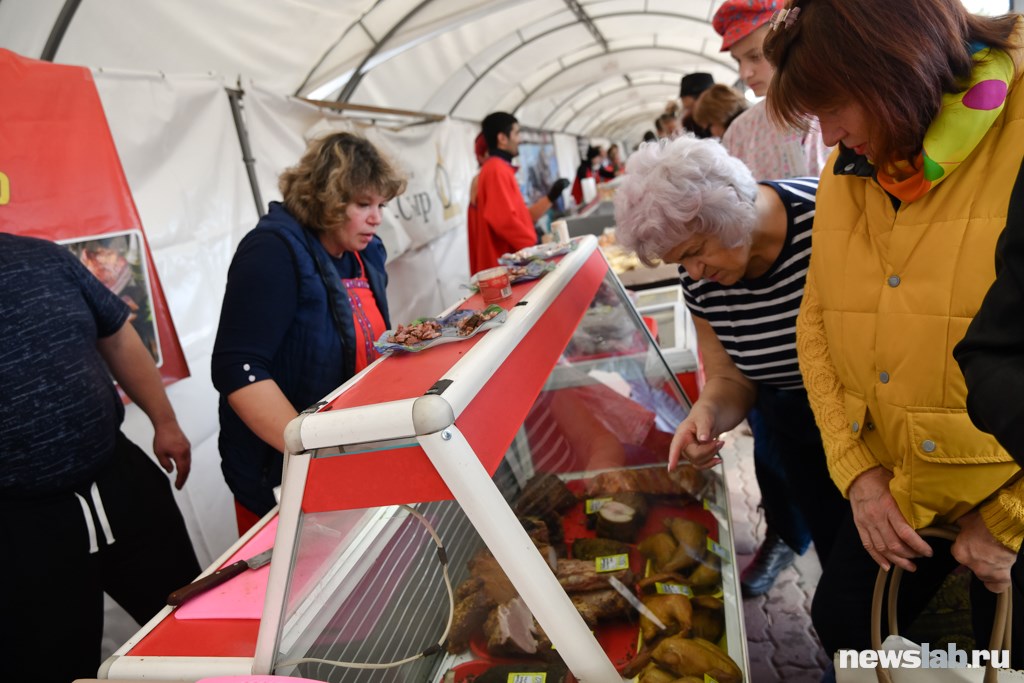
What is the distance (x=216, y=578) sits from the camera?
1.47 meters

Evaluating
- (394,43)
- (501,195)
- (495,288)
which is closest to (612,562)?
(495,288)

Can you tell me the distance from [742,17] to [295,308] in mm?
2376

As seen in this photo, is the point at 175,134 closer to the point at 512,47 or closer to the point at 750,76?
the point at 750,76

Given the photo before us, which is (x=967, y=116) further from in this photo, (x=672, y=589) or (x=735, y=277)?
(x=672, y=589)

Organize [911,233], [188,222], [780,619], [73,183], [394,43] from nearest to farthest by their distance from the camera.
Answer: [911,233] → [73,183] → [780,619] → [188,222] → [394,43]

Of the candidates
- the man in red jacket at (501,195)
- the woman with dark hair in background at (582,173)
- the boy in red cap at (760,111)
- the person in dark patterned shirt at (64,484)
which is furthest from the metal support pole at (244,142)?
the woman with dark hair in background at (582,173)

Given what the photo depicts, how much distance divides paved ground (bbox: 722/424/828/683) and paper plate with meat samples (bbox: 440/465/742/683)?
104 cm

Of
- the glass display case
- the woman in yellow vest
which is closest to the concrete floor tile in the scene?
the glass display case

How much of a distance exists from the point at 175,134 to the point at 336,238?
202 centimetres

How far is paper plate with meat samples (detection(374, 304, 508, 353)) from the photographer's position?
1.37 metres

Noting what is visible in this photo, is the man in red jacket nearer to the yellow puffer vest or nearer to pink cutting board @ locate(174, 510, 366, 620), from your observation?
the yellow puffer vest

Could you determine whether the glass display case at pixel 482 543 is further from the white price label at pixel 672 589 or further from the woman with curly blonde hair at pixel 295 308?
the woman with curly blonde hair at pixel 295 308

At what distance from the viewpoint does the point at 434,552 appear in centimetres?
142

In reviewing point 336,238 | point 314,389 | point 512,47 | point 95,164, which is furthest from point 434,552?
point 512,47
